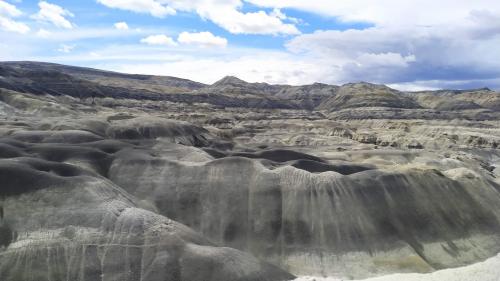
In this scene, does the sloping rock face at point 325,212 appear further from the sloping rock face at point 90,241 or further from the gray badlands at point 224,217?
the sloping rock face at point 90,241

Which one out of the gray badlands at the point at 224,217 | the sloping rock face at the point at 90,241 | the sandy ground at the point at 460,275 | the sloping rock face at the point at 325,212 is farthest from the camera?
the sloping rock face at the point at 325,212

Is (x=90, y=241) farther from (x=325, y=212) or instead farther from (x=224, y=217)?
(x=325, y=212)

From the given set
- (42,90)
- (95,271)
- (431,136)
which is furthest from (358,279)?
(42,90)

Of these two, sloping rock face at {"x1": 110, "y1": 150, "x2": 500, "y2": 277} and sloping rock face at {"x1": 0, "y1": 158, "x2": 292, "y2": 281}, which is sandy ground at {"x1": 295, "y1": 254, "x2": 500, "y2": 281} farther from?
sloping rock face at {"x1": 0, "y1": 158, "x2": 292, "y2": 281}

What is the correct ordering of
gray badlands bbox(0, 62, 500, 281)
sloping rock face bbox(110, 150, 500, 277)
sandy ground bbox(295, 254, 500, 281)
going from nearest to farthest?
1. gray badlands bbox(0, 62, 500, 281)
2. sandy ground bbox(295, 254, 500, 281)
3. sloping rock face bbox(110, 150, 500, 277)

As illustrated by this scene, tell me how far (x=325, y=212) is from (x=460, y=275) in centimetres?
1096

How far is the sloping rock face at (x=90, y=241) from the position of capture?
30047 millimetres

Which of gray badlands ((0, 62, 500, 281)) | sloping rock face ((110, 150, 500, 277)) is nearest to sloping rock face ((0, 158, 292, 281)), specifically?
gray badlands ((0, 62, 500, 281))

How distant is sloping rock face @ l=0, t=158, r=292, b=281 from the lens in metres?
30.0

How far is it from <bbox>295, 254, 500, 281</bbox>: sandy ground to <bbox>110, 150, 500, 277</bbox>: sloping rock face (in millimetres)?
1098

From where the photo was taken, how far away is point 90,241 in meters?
31.2

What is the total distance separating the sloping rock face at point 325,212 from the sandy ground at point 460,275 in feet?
3.60

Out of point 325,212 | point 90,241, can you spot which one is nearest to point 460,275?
point 325,212

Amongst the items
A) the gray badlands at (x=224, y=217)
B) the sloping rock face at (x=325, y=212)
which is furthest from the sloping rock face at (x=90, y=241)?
the sloping rock face at (x=325, y=212)
